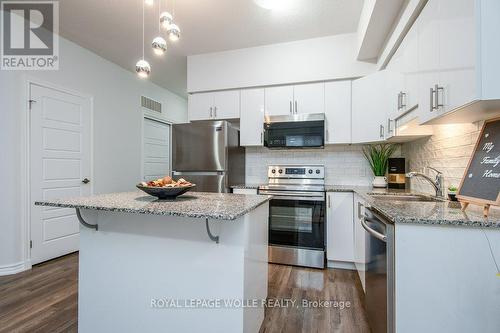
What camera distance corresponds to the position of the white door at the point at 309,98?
2958 mm

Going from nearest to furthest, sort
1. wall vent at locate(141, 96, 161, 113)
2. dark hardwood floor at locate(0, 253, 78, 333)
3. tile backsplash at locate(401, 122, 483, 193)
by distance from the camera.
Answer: tile backsplash at locate(401, 122, 483, 193), dark hardwood floor at locate(0, 253, 78, 333), wall vent at locate(141, 96, 161, 113)

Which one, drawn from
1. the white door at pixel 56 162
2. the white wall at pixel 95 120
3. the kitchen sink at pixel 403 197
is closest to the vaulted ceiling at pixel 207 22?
the white wall at pixel 95 120

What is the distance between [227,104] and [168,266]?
7.85 feet

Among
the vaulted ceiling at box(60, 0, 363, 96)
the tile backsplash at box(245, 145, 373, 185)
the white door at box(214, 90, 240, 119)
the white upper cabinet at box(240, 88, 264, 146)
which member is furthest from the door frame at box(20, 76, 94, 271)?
the tile backsplash at box(245, 145, 373, 185)

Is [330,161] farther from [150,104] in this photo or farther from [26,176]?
[26,176]

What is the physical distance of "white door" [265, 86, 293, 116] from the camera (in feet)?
10.0

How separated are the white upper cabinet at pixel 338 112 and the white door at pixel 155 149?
3169 millimetres

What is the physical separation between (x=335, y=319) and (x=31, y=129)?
3.52 metres

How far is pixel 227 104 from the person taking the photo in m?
3.29

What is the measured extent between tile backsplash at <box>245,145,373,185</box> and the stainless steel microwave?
365mm

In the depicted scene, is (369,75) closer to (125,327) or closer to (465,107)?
(465,107)

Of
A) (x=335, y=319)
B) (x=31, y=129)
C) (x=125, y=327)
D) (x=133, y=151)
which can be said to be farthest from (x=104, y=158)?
(x=335, y=319)

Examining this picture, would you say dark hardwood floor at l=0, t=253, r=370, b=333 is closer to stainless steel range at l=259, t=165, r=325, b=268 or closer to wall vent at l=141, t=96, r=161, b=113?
stainless steel range at l=259, t=165, r=325, b=268

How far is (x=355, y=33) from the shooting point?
2.80 m
